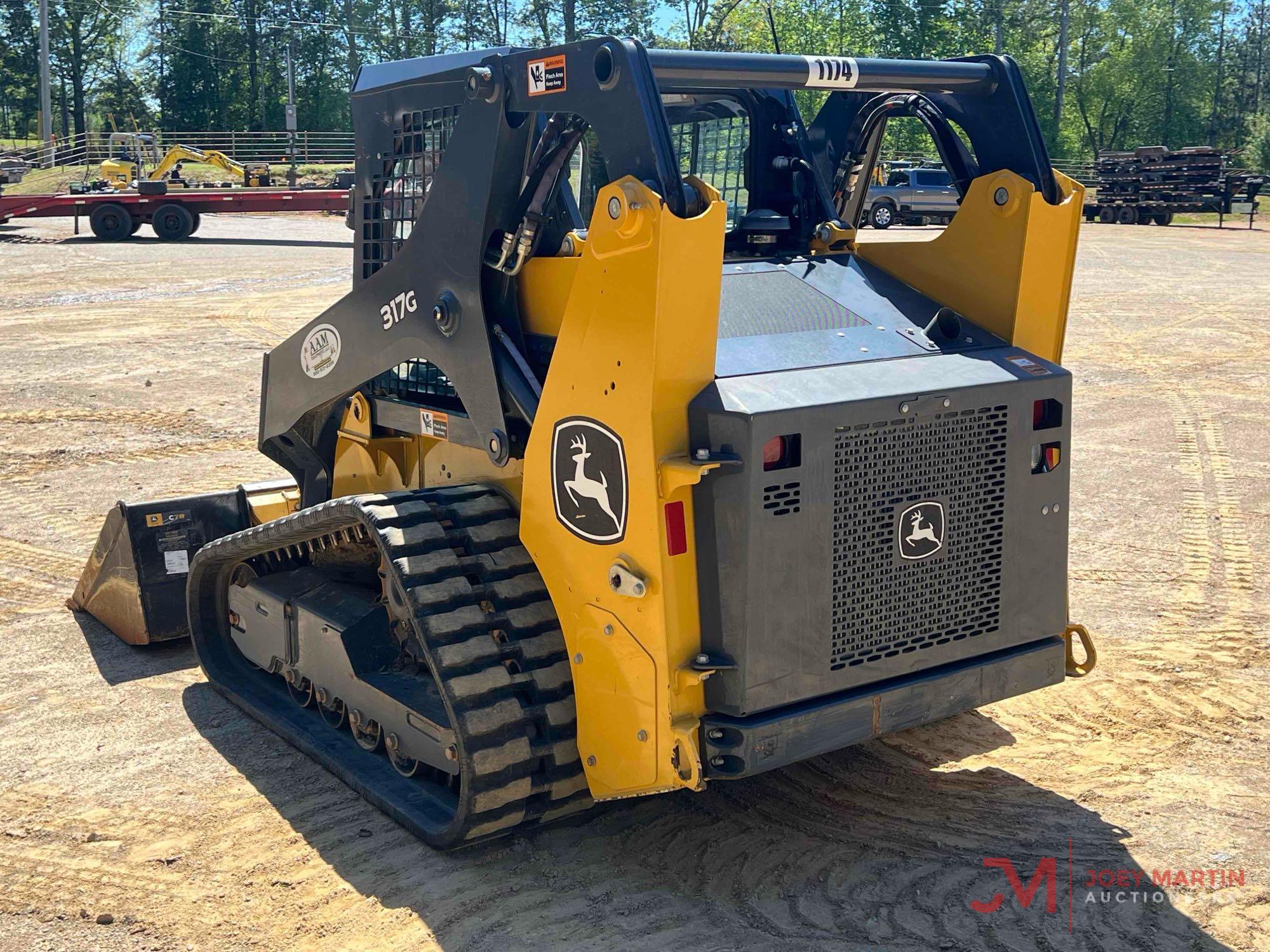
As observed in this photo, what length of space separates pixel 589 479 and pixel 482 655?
2.33 ft

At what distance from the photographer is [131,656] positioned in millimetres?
6766

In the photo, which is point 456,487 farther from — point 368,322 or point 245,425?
point 245,425

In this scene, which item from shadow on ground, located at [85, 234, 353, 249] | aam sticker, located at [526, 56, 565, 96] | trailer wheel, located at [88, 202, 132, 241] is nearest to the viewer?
aam sticker, located at [526, 56, 565, 96]

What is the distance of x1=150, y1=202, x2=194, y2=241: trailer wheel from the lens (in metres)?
29.7

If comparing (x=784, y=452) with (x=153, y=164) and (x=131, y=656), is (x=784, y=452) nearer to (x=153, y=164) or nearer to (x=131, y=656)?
(x=131, y=656)

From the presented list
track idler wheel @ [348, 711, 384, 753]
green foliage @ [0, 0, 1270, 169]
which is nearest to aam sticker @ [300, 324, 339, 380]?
track idler wheel @ [348, 711, 384, 753]

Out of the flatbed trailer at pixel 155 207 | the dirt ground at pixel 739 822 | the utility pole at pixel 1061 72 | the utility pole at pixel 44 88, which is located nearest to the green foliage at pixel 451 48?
the utility pole at pixel 1061 72

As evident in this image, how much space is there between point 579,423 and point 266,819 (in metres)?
1.98

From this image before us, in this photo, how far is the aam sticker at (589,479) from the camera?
4.21 m

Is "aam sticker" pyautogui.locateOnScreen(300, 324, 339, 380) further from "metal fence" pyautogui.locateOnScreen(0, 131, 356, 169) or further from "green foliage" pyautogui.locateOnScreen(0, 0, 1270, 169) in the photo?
"green foliage" pyautogui.locateOnScreen(0, 0, 1270, 169)

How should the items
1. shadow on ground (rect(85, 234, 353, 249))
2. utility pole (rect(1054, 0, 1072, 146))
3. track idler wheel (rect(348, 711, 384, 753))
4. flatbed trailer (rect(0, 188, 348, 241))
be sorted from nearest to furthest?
track idler wheel (rect(348, 711, 384, 753)) < shadow on ground (rect(85, 234, 353, 249)) < flatbed trailer (rect(0, 188, 348, 241)) < utility pole (rect(1054, 0, 1072, 146))

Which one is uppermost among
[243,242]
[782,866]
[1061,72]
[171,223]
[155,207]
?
[1061,72]

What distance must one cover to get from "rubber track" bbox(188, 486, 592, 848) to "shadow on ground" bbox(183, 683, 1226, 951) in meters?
0.18

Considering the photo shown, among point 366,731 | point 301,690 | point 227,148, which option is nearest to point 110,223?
point 301,690
